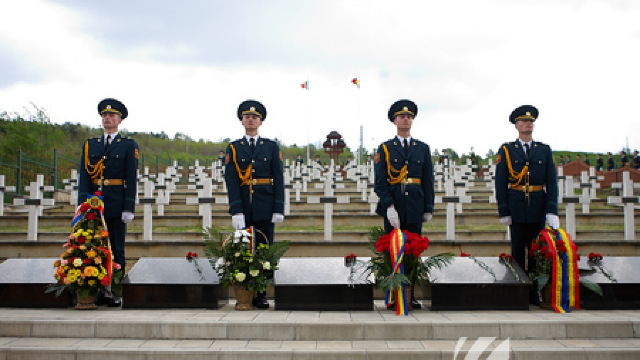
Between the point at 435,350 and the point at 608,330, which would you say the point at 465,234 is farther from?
the point at 435,350

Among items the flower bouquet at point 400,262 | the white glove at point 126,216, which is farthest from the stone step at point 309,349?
the white glove at point 126,216

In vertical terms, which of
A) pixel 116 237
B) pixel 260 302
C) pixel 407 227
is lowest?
pixel 260 302

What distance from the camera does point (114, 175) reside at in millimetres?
5688

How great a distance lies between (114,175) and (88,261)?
1.04m

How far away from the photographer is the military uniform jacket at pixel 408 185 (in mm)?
5434

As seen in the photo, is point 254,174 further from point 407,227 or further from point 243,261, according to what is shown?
point 407,227

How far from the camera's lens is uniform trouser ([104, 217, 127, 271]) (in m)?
5.71

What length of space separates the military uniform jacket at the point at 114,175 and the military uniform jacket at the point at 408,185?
279cm

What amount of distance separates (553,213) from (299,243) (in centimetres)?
367

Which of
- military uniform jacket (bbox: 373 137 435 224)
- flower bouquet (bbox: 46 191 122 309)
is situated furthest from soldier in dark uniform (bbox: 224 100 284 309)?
flower bouquet (bbox: 46 191 122 309)

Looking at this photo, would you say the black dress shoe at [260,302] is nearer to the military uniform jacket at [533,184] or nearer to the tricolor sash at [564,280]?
the military uniform jacket at [533,184]

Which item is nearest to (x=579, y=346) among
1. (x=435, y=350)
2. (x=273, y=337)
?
(x=435, y=350)

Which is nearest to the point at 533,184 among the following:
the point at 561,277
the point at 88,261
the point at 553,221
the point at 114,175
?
the point at 553,221

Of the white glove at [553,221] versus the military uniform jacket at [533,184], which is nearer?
the white glove at [553,221]
